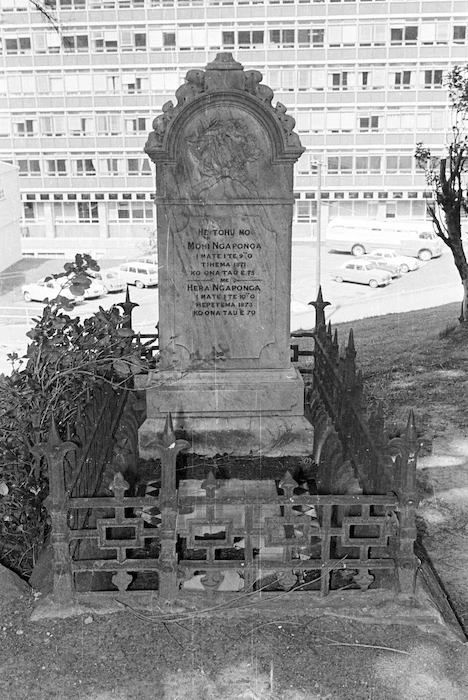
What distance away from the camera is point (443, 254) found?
2058 inches

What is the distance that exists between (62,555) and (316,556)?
6.30ft

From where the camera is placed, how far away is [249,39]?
46125 millimetres

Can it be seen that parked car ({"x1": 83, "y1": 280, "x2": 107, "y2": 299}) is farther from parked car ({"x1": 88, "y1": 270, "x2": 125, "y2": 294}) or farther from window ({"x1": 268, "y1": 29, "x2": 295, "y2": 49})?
window ({"x1": 268, "y1": 29, "x2": 295, "y2": 49})

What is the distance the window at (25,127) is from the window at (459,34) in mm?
29067

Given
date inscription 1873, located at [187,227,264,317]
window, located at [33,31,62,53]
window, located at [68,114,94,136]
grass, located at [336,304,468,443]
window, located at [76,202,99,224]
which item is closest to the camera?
date inscription 1873, located at [187,227,264,317]

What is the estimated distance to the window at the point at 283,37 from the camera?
1789 inches

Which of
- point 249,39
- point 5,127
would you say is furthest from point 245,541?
point 5,127

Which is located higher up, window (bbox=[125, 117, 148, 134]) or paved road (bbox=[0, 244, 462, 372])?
window (bbox=[125, 117, 148, 134])


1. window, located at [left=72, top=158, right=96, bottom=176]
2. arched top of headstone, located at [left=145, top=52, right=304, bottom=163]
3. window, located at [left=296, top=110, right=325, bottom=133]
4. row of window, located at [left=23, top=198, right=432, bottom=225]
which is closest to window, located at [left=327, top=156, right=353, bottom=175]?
row of window, located at [left=23, top=198, right=432, bottom=225]

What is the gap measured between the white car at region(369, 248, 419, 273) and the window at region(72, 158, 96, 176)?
67.1 ft

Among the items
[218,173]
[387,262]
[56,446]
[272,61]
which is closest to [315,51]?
[272,61]

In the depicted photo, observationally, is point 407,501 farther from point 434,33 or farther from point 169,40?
point 434,33

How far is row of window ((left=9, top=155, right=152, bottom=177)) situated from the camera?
50594 mm

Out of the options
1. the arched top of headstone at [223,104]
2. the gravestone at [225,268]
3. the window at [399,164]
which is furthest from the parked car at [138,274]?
the arched top of headstone at [223,104]
